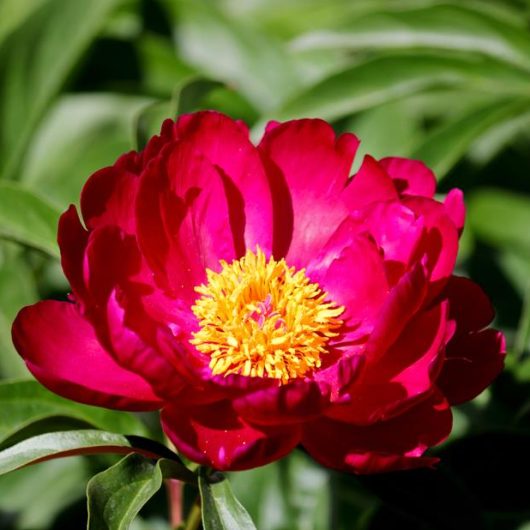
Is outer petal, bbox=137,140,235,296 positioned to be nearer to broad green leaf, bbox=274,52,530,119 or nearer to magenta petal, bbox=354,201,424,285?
magenta petal, bbox=354,201,424,285

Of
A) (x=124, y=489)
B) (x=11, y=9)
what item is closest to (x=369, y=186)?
(x=124, y=489)

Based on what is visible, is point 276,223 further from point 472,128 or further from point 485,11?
point 485,11

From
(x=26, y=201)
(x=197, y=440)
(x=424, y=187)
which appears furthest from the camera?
(x=26, y=201)

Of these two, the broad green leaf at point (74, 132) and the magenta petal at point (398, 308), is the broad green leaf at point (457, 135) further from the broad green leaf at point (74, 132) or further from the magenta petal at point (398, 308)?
the broad green leaf at point (74, 132)

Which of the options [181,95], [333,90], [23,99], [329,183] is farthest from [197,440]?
[23,99]

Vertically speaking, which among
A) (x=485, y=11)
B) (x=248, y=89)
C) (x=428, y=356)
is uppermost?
(x=485, y=11)

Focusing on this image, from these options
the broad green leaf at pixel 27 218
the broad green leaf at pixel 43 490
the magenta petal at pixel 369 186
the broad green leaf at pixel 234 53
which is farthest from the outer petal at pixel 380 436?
the broad green leaf at pixel 234 53
